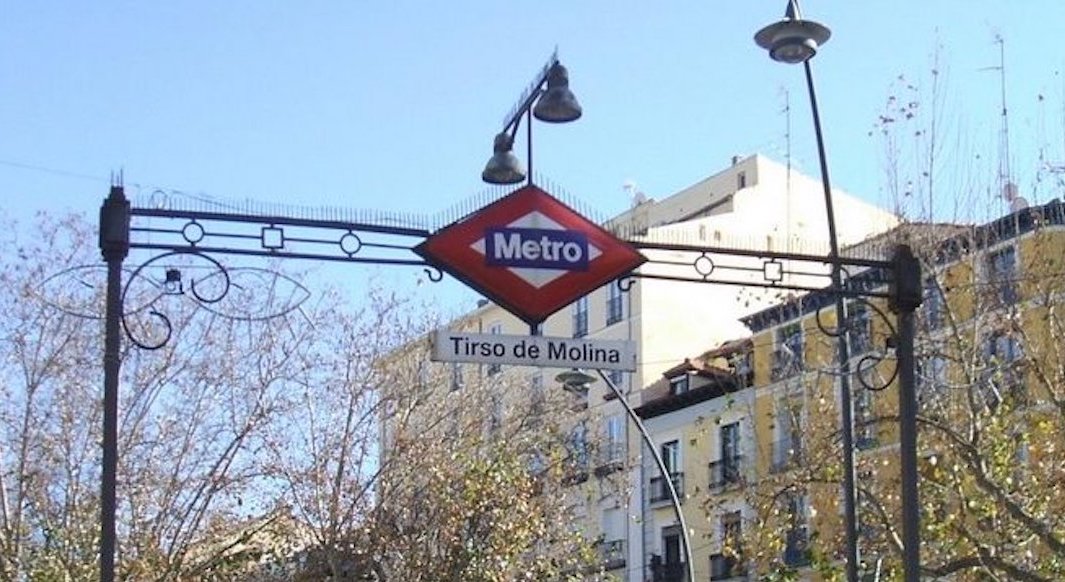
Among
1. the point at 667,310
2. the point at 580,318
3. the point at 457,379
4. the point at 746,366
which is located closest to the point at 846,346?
the point at 457,379

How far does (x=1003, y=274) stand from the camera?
2494 centimetres

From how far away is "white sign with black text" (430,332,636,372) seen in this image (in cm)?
1166

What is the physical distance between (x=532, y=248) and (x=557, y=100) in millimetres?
1376

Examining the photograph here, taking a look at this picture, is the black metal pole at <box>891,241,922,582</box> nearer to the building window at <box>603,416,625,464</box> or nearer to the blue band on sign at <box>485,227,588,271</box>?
the blue band on sign at <box>485,227,588,271</box>

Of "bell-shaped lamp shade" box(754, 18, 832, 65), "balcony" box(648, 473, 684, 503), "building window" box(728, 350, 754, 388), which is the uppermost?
"building window" box(728, 350, 754, 388)

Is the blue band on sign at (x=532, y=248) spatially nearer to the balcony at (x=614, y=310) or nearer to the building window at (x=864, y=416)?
the building window at (x=864, y=416)

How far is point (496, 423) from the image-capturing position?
3269 cm

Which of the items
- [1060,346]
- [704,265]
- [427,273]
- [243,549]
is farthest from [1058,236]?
[427,273]

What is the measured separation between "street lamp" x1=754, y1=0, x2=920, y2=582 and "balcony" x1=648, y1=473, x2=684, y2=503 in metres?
32.5

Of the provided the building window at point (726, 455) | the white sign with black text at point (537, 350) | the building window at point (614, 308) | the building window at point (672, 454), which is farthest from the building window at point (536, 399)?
the building window at point (614, 308)

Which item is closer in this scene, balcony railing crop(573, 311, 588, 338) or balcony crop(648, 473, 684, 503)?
balcony crop(648, 473, 684, 503)

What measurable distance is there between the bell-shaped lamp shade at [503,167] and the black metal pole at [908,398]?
8.96 ft

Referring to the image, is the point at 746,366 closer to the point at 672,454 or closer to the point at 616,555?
the point at 672,454

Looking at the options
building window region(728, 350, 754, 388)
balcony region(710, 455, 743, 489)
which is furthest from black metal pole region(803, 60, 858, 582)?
balcony region(710, 455, 743, 489)
